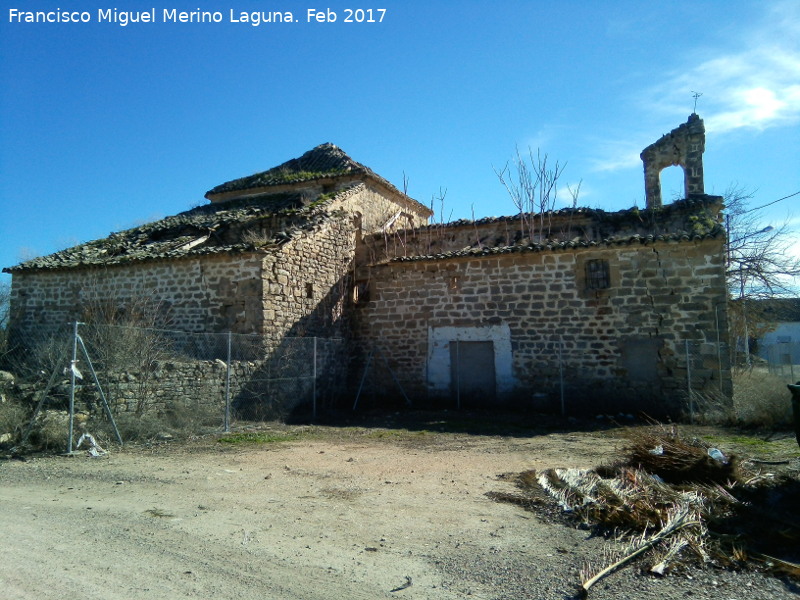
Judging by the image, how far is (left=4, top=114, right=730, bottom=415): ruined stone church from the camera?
14.0 meters

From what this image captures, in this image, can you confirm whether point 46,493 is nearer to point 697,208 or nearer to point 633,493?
point 633,493

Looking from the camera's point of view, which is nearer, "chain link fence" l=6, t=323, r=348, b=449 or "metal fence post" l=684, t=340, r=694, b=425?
"chain link fence" l=6, t=323, r=348, b=449

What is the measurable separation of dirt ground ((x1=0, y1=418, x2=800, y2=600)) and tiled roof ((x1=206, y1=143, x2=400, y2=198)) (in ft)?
45.2

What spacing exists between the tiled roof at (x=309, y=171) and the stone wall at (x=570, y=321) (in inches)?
229

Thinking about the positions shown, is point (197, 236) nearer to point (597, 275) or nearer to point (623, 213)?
point (597, 275)

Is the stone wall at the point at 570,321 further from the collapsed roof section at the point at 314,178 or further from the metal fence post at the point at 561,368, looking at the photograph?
the collapsed roof section at the point at 314,178

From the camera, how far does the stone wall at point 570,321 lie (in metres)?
13.8

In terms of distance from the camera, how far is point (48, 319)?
54.7 ft

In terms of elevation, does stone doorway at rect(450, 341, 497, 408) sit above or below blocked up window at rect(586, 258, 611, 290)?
below

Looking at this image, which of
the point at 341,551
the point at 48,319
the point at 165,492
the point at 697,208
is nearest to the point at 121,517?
the point at 165,492

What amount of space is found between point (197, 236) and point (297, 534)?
14172mm

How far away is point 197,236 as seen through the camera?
58.7 feet

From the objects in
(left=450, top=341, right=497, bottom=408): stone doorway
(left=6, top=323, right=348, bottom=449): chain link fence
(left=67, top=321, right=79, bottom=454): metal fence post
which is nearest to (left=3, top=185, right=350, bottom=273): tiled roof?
(left=6, top=323, right=348, bottom=449): chain link fence

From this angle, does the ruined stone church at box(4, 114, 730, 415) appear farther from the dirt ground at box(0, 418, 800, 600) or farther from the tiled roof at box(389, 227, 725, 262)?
the dirt ground at box(0, 418, 800, 600)
